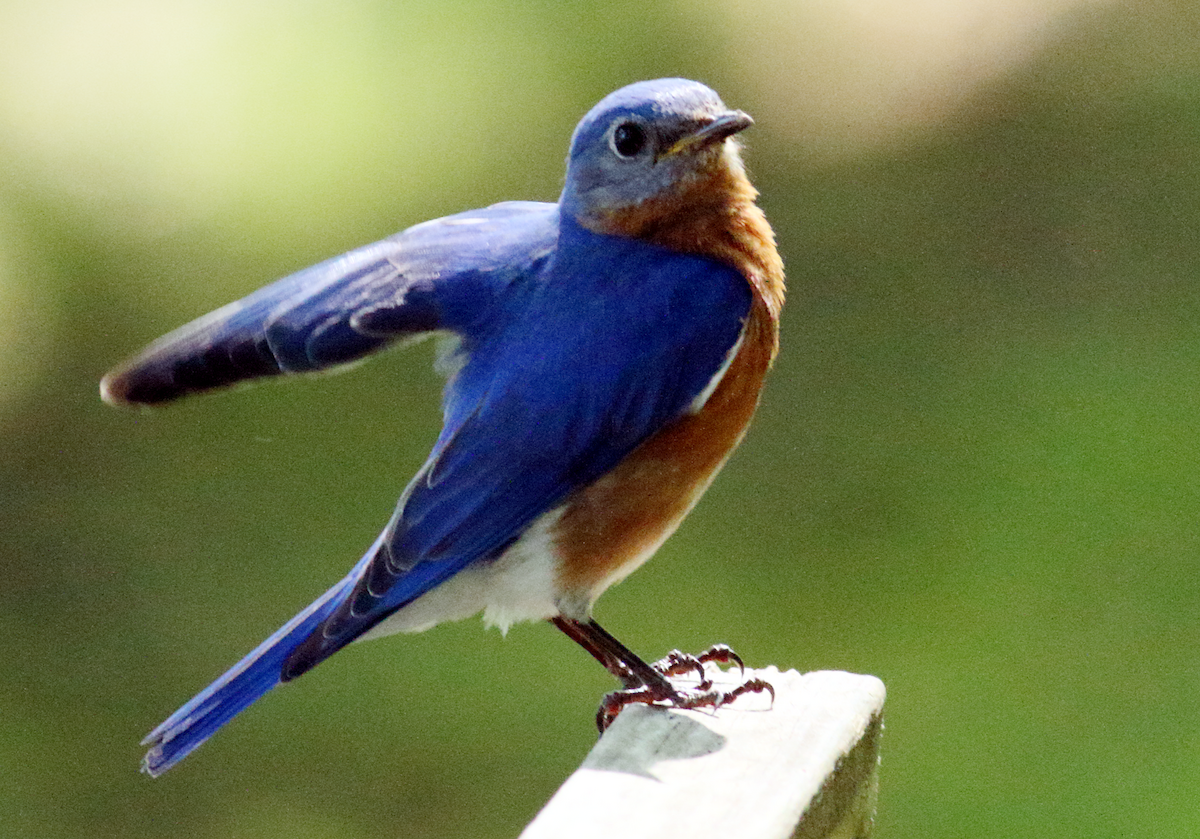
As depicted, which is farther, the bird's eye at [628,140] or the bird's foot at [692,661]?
the bird's eye at [628,140]

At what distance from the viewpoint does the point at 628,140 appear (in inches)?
122

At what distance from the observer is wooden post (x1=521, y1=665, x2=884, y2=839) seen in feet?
6.61

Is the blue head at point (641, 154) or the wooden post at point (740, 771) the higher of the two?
the blue head at point (641, 154)

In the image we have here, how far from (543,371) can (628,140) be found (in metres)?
0.48

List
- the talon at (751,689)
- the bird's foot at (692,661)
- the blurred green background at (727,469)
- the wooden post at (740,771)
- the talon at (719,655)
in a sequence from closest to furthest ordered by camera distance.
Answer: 1. the wooden post at (740,771)
2. the talon at (751,689)
3. the bird's foot at (692,661)
4. the talon at (719,655)
5. the blurred green background at (727,469)

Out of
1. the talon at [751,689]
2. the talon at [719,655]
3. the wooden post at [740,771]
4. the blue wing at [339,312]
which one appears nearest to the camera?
the wooden post at [740,771]

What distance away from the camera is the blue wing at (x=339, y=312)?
2803mm

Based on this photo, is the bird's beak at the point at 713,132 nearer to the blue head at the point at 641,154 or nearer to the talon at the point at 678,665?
the blue head at the point at 641,154

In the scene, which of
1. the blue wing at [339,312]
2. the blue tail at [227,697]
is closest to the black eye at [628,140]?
the blue wing at [339,312]

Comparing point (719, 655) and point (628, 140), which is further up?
point (628, 140)

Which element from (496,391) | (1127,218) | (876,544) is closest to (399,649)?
(876,544)

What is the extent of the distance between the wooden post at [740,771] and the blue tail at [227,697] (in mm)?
717

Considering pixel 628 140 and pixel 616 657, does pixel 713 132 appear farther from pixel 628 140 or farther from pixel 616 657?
pixel 616 657

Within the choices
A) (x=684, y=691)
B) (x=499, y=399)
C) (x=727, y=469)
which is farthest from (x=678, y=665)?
Result: (x=727, y=469)
